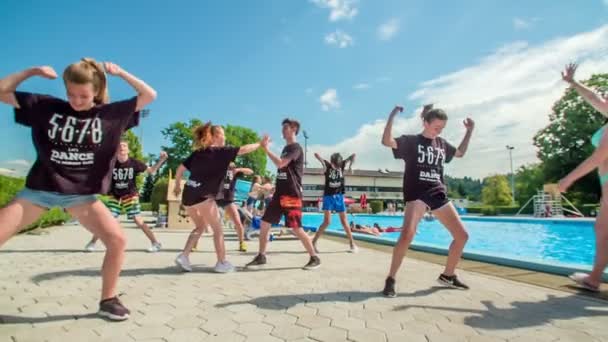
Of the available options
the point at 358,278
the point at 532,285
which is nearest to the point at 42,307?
the point at 358,278

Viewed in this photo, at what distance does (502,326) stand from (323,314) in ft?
4.73

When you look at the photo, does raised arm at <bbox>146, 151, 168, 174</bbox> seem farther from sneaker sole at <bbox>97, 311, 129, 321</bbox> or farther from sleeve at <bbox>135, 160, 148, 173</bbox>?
sneaker sole at <bbox>97, 311, 129, 321</bbox>

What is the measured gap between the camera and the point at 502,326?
265cm

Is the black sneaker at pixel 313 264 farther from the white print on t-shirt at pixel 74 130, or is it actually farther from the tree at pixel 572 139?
the tree at pixel 572 139

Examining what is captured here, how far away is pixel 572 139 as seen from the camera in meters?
35.1

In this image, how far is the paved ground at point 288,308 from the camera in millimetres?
2457

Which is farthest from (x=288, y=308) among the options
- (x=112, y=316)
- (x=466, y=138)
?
(x=466, y=138)

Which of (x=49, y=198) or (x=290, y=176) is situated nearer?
(x=49, y=198)

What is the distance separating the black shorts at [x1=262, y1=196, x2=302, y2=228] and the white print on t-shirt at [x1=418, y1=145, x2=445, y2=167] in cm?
211

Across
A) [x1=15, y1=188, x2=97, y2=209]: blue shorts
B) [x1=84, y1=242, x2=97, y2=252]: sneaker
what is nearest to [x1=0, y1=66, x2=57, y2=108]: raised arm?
[x1=15, y1=188, x2=97, y2=209]: blue shorts

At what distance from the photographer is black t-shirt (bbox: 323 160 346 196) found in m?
7.41

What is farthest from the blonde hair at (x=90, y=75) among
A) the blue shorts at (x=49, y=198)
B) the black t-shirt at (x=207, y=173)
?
the black t-shirt at (x=207, y=173)

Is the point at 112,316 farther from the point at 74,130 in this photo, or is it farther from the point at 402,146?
the point at 402,146

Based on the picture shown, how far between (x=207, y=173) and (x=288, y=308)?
2.51 metres
